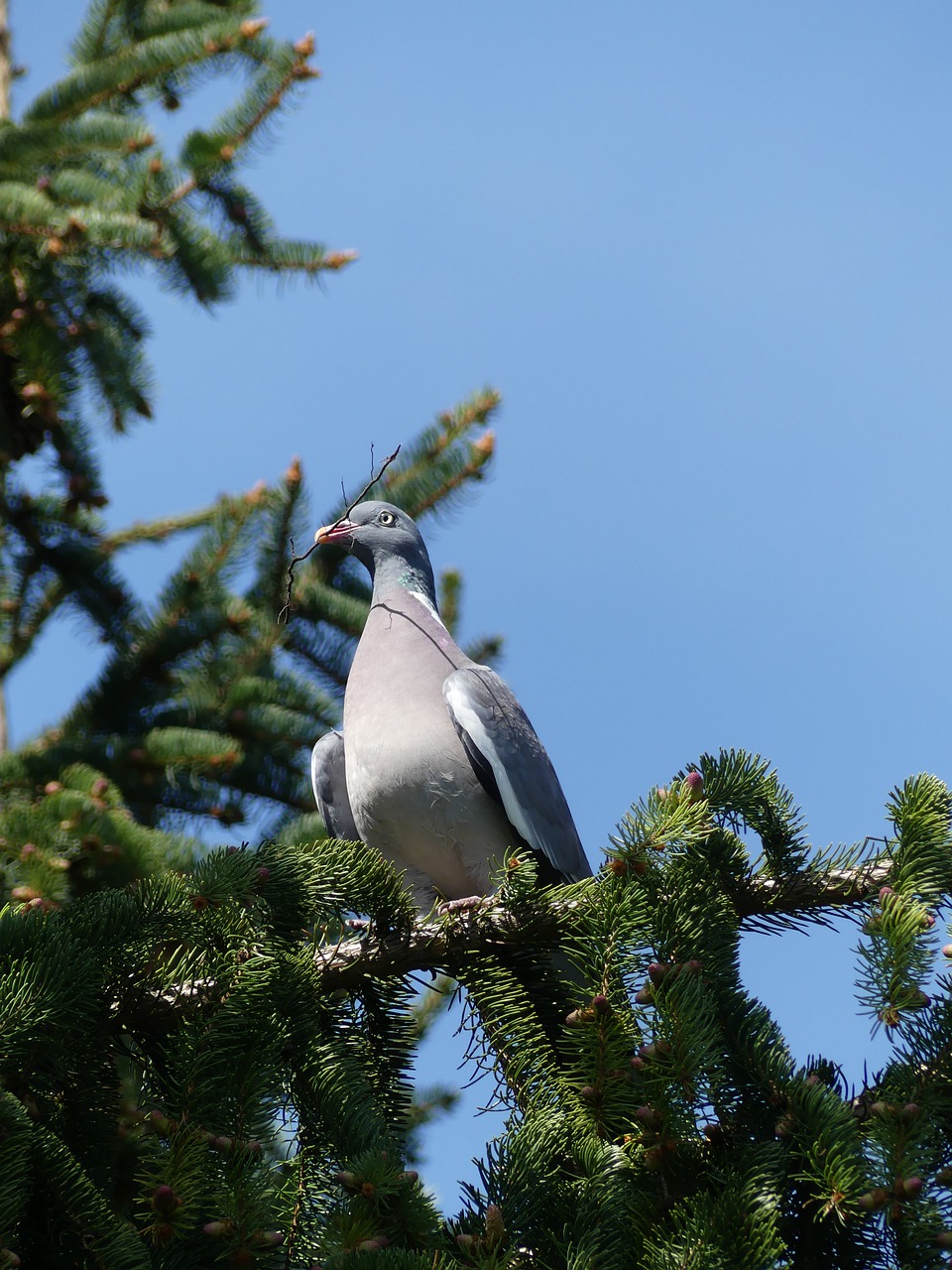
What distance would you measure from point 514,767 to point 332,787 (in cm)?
77

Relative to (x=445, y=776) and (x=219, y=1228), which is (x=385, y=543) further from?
(x=219, y=1228)

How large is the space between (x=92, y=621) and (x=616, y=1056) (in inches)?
168

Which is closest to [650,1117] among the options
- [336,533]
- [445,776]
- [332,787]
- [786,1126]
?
[786,1126]

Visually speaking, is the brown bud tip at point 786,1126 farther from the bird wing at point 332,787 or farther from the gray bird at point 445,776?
the bird wing at point 332,787

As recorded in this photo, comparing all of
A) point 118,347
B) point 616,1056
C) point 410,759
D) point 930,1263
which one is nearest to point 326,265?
point 118,347

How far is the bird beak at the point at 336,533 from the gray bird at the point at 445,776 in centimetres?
72

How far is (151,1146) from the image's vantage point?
2.17m

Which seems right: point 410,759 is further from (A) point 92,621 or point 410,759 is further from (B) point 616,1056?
(A) point 92,621

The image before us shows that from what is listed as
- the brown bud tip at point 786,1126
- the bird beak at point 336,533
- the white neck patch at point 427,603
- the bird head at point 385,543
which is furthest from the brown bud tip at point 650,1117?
the bird beak at point 336,533

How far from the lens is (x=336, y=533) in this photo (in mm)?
4793

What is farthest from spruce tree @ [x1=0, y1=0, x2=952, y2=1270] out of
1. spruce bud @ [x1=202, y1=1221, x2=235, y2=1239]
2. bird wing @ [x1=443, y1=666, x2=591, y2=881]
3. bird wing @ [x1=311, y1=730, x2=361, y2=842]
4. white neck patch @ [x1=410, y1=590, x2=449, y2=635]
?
white neck patch @ [x1=410, y1=590, x2=449, y2=635]

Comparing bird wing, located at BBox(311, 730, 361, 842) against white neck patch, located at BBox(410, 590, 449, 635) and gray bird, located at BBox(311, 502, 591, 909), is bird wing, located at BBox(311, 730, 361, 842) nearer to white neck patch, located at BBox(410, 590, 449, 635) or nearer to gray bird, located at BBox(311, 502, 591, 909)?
gray bird, located at BBox(311, 502, 591, 909)

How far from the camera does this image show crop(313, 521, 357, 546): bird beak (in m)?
4.78

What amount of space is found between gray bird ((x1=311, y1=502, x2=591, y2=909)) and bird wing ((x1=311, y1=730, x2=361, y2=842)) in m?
0.06
